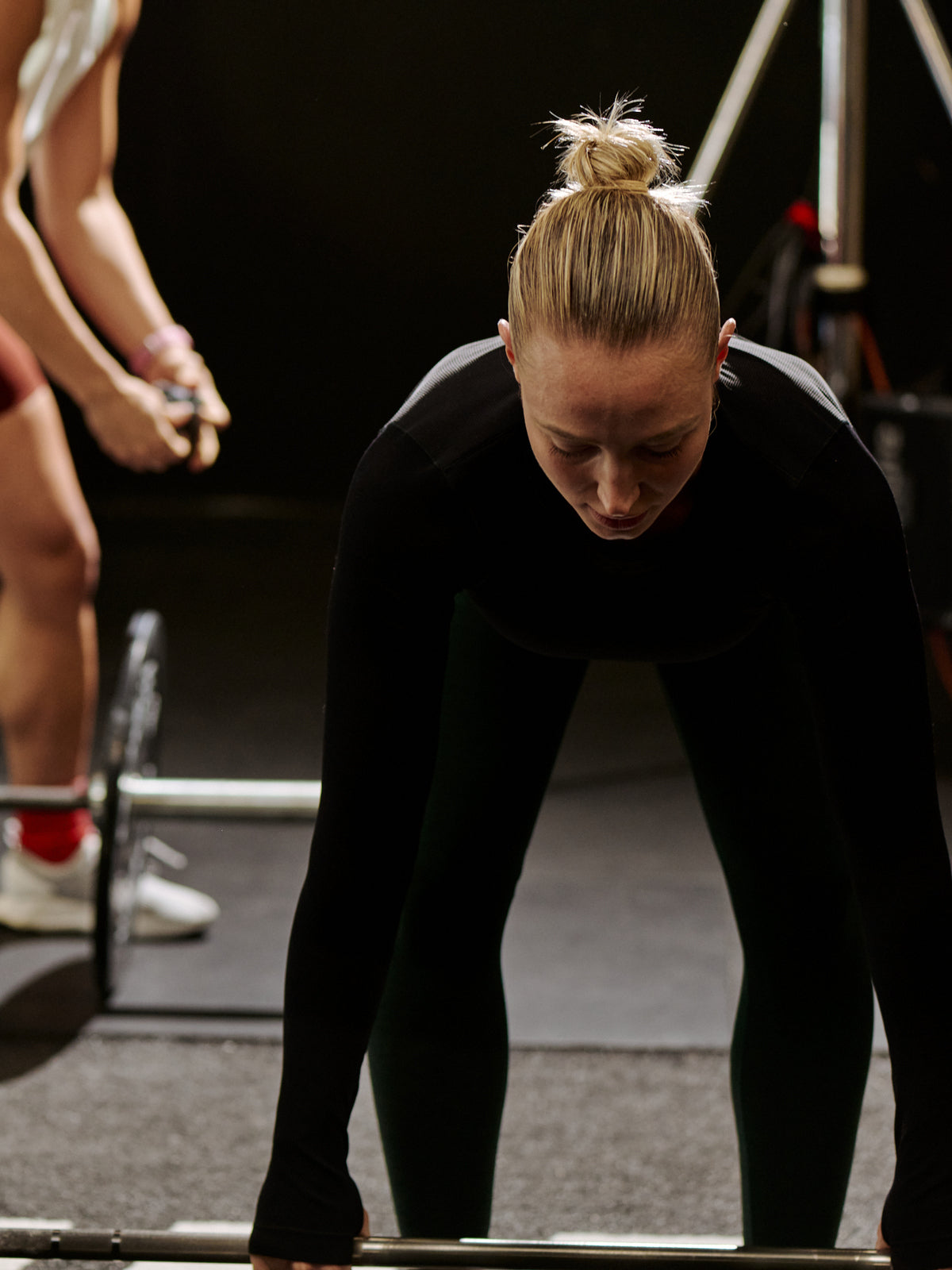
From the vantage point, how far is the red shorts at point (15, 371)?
7.32 feet

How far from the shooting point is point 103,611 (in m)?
2.52

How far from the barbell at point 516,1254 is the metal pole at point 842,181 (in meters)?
1.32

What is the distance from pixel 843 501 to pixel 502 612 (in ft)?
0.91

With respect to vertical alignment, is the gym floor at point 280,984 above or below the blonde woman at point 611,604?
below

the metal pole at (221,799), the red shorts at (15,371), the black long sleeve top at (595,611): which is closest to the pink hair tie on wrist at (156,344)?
the red shorts at (15,371)

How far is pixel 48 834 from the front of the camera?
259 cm

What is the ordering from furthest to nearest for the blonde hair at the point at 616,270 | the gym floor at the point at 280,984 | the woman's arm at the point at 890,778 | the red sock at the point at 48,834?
the red sock at the point at 48,834 → the gym floor at the point at 280,984 → the woman's arm at the point at 890,778 → the blonde hair at the point at 616,270

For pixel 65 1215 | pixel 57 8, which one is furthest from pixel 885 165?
pixel 65 1215

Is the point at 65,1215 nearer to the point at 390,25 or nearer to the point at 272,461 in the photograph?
the point at 272,461

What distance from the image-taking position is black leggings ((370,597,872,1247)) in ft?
4.33

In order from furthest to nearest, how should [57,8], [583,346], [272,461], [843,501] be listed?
1. [272,461]
2. [57,8]
3. [843,501]
4. [583,346]

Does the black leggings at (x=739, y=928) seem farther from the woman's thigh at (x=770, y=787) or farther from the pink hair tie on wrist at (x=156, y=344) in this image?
the pink hair tie on wrist at (x=156, y=344)

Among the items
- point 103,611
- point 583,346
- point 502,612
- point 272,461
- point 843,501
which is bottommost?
point 103,611

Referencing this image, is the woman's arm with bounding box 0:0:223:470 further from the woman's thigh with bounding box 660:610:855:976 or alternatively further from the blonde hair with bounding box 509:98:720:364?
the blonde hair with bounding box 509:98:720:364
